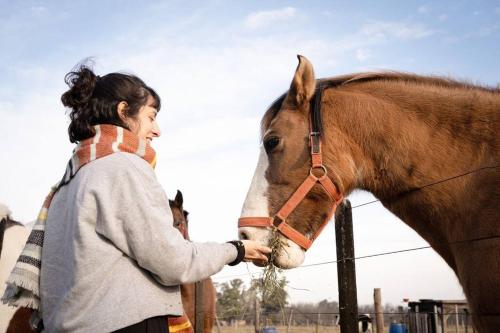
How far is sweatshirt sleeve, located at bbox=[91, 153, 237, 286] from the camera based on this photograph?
70.6 inches

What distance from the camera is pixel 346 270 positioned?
356cm

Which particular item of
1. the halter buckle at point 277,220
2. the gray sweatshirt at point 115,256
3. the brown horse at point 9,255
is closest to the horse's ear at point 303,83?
the halter buckle at point 277,220

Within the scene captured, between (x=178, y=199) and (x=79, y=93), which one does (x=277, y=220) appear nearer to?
(x=79, y=93)

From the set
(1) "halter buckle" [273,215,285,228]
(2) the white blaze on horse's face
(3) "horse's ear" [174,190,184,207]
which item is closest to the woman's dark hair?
(2) the white blaze on horse's face

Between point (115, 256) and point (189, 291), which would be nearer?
point (115, 256)

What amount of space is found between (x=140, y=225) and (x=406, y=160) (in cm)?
171

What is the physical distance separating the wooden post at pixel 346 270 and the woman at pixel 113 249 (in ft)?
5.75

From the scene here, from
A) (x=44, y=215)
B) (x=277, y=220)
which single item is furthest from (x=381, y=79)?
(x=44, y=215)

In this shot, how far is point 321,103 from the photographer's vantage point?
302 cm

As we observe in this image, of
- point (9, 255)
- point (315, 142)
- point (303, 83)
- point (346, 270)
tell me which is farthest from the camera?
point (9, 255)

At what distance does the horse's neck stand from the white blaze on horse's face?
1.73 feet

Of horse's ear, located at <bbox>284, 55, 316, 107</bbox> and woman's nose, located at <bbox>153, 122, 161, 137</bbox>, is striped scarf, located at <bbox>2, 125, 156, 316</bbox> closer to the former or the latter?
woman's nose, located at <bbox>153, 122, 161, 137</bbox>

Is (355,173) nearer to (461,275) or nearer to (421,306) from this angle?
(461,275)

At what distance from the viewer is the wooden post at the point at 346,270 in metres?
3.48
